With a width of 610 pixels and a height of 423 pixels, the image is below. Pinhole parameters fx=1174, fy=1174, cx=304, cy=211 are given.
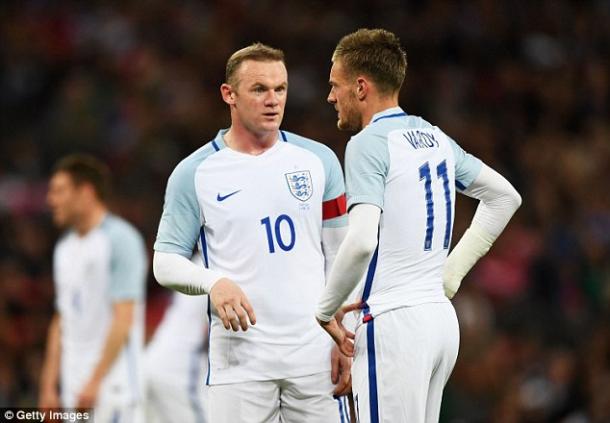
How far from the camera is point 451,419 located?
9.98m

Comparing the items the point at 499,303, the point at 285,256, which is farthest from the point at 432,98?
the point at 285,256

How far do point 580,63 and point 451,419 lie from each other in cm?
580

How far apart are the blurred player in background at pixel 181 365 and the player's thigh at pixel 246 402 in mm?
3131

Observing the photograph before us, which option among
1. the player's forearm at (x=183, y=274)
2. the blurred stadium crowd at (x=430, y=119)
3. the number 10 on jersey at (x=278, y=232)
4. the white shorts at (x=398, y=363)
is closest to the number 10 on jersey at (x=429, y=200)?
the white shorts at (x=398, y=363)

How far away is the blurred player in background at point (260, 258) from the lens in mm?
4961

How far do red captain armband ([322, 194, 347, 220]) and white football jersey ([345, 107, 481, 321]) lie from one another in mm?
483

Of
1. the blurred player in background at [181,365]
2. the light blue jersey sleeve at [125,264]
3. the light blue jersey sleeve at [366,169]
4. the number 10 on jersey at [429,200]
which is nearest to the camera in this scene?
the light blue jersey sleeve at [366,169]

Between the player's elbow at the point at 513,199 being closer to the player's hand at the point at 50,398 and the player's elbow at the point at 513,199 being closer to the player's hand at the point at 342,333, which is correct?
the player's hand at the point at 342,333

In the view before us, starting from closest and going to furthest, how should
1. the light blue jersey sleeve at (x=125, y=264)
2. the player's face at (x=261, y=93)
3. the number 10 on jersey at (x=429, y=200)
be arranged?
the number 10 on jersey at (x=429, y=200) < the player's face at (x=261, y=93) < the light blue jersey sleeve at (x=125, y=264)

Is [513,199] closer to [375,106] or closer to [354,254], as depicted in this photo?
[375,106]

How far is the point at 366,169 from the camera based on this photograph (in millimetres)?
4598

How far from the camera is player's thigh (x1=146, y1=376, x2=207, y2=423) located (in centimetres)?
814

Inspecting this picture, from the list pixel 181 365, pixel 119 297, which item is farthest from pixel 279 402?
pixel 181 365

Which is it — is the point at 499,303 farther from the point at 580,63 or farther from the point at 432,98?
the point at 580,63
